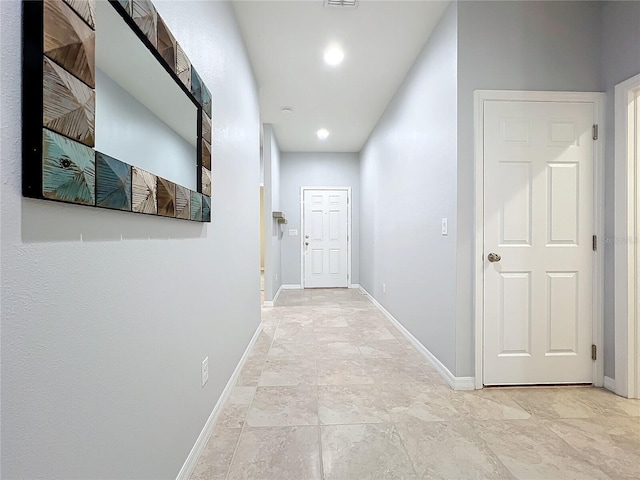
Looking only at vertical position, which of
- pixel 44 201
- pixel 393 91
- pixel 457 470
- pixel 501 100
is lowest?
pixel 457 470

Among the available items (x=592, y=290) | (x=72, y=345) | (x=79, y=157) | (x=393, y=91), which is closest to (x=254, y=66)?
(x=393, y=91)

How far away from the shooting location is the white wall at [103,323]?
23.4 inches

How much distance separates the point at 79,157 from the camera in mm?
713

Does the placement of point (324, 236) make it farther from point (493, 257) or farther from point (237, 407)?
point (237, 407)

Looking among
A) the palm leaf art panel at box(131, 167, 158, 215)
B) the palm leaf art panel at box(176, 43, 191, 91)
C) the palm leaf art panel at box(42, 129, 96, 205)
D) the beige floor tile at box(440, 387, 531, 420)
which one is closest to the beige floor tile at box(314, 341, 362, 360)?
the beige floor tile at box(440, 387, 531, 420)

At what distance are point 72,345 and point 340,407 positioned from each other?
1.61 metres

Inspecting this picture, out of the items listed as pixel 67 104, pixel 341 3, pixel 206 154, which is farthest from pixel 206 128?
pixel 341 3

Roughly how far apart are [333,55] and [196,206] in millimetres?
2187

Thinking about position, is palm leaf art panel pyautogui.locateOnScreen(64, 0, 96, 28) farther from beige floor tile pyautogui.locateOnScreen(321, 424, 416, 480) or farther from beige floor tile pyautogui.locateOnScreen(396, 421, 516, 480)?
beige floor tile pyautogui.locateOnScreen(396, 421, 516, 480)

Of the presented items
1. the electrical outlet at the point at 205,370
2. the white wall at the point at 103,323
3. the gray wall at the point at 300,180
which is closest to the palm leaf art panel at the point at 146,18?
the white wall at the point at 103,323

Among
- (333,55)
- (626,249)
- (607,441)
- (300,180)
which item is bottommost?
(607,441)

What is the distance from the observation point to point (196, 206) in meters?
1.50

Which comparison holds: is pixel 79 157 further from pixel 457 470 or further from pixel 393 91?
pixel 393 91

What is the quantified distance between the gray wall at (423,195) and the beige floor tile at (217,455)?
4.87 feet
